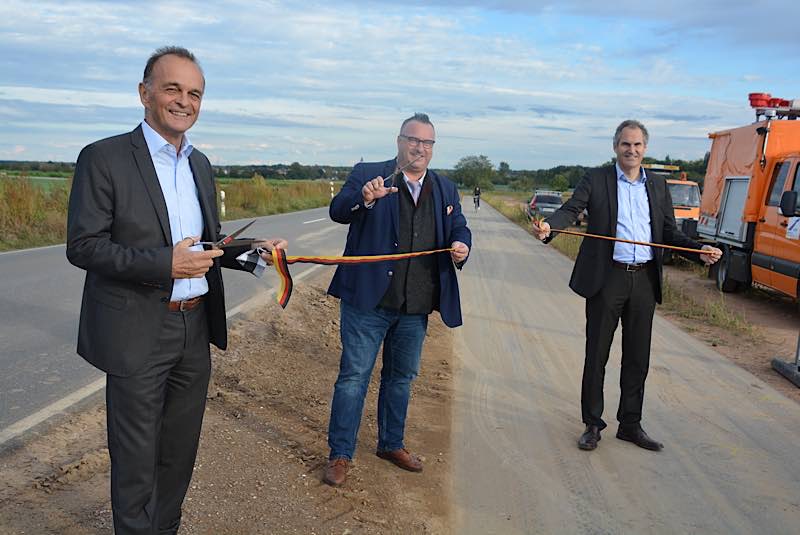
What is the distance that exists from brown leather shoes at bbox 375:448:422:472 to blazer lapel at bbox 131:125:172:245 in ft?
7.96

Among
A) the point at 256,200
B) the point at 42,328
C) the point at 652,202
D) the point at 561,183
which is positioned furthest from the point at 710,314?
the point at 561,183

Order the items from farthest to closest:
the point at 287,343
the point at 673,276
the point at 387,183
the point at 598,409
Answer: the point at 673,276
the point at 287,343
the point at 598,409
the point at 387,183

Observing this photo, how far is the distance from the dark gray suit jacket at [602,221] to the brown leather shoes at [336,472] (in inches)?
86.2

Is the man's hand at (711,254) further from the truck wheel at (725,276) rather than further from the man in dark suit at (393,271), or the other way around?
the truck wheel at (725,276)

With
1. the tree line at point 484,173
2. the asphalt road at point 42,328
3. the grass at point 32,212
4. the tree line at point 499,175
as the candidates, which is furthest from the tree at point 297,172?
the asphalt road at point 42,328

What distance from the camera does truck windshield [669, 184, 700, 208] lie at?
74.1 ft

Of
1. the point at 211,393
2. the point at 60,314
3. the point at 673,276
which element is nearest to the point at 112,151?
the point at 211,393

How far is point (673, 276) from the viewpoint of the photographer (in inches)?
723

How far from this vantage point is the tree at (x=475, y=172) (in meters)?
116

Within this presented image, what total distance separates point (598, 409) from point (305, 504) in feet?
7.87

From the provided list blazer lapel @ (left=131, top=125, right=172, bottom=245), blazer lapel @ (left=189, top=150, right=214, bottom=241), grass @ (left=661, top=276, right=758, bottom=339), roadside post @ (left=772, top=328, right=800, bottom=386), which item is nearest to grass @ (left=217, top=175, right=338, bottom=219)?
grass @ (left=661, top=276, right=758, bottom=339)

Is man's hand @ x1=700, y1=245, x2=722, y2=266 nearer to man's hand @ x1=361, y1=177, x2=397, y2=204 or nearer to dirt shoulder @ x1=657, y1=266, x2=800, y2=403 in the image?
dirt shoulder @ x1=657, y1=266, x2=800, y2=403

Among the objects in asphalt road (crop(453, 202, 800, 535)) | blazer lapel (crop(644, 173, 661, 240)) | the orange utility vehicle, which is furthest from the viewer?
the orange utility vehicle

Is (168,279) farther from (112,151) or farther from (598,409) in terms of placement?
(598,409)
